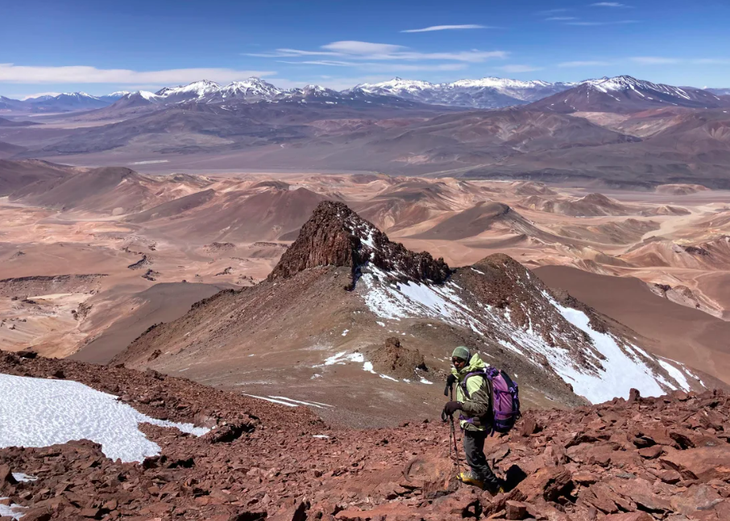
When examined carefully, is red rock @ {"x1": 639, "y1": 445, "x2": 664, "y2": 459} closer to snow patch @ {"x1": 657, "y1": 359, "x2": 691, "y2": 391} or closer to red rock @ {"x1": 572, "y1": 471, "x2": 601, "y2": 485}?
red rock @ {"x1": 572, "y1": 471, "x2": 601, "y2": 485}

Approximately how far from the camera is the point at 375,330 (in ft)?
74.3

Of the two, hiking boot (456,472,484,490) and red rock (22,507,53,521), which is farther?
hiking boot (456,472,484,490)

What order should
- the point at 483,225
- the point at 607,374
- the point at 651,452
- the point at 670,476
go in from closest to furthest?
the point at 670,476
the point at 651,452
the point at 607,374
the point at 483,225

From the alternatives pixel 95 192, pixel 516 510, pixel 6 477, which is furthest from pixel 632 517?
pixel 95 192

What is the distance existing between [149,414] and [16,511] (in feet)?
13.7

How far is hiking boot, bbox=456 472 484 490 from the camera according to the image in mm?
5887

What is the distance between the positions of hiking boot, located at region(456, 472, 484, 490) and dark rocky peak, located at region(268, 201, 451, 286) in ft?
74.1

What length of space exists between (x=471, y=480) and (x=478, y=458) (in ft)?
0.85

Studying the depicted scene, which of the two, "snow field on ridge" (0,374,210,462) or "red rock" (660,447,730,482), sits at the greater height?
"red rock" (660,447,730,482)

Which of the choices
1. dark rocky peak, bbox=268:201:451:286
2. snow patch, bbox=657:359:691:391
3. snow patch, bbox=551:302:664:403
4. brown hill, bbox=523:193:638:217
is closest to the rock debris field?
dark rocky peak, bbox=268:201:451:286

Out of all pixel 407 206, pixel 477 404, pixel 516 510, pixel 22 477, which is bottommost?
pixel 407 206

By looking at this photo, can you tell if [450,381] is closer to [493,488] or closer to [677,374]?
[493,488]

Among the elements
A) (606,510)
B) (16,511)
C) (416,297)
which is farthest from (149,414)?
(416,297)

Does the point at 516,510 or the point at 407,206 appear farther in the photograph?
the point at 407,206
